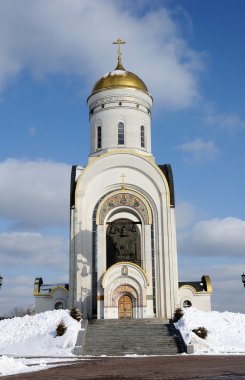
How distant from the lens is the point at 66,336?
20734 millimetres

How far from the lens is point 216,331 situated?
72.8 feet

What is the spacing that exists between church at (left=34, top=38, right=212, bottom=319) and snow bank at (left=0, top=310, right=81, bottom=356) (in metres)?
3.33

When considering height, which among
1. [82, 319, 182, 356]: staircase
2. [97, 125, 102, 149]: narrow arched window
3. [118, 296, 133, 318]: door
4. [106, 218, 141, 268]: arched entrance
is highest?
[97, 125, 102, 149]: narrow arched window

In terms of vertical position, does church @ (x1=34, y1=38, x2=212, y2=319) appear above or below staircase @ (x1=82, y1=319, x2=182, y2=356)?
above

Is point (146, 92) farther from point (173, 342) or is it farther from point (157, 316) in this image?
point (173, 342)

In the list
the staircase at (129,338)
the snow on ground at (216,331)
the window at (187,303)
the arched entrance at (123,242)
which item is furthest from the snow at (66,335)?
the arched entrance at (123,242)

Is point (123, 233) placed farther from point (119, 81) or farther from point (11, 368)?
point (11, 368)

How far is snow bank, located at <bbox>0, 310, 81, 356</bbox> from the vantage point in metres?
19.9

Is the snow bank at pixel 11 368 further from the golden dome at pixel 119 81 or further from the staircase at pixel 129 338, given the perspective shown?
the golden dome at pixel 119 81

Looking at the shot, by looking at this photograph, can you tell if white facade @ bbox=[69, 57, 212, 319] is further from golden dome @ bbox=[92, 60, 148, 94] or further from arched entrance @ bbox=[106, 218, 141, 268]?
golden dome @ bbox=[92, 60, 148, 94]

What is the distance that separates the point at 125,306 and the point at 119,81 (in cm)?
1478

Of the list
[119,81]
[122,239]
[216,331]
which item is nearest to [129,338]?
[216,331]

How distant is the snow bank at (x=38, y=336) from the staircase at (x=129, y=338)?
0.82 metres

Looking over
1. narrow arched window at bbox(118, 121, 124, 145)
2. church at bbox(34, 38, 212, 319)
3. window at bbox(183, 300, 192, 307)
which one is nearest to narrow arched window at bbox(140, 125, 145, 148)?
church at bbox(34, 38, 212, 319)
